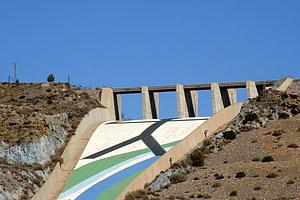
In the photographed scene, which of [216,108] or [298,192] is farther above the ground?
[216,108]

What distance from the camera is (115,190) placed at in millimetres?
57625

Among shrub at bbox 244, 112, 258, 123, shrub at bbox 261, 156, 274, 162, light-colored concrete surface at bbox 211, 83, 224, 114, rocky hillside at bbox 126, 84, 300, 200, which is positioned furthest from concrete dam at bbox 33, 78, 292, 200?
shrub at bbox 261, 156, 274, 162

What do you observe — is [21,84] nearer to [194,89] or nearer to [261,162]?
[194,89]

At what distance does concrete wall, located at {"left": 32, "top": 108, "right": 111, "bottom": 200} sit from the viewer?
61.2 metres

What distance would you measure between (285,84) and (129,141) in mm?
22613

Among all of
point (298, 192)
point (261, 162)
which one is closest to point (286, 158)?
point (261, 162)

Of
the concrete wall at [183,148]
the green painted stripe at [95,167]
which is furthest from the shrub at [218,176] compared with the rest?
the green painted stripe at [95,167]

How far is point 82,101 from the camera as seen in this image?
83.3 m

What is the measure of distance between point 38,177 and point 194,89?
3313cm

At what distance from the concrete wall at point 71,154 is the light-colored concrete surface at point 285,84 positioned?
1889 centimetres

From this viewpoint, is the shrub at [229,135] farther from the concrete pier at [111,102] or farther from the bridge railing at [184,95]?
the concrete pier at [111,102]

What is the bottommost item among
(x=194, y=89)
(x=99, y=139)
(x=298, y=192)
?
(x=298, y=192)

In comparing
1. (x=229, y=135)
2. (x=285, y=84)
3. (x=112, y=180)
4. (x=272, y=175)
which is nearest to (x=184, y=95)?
(x=285, y=84)

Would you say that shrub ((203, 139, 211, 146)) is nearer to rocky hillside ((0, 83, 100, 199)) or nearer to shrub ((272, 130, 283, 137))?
shrub ((272, 130, 283, 137))
